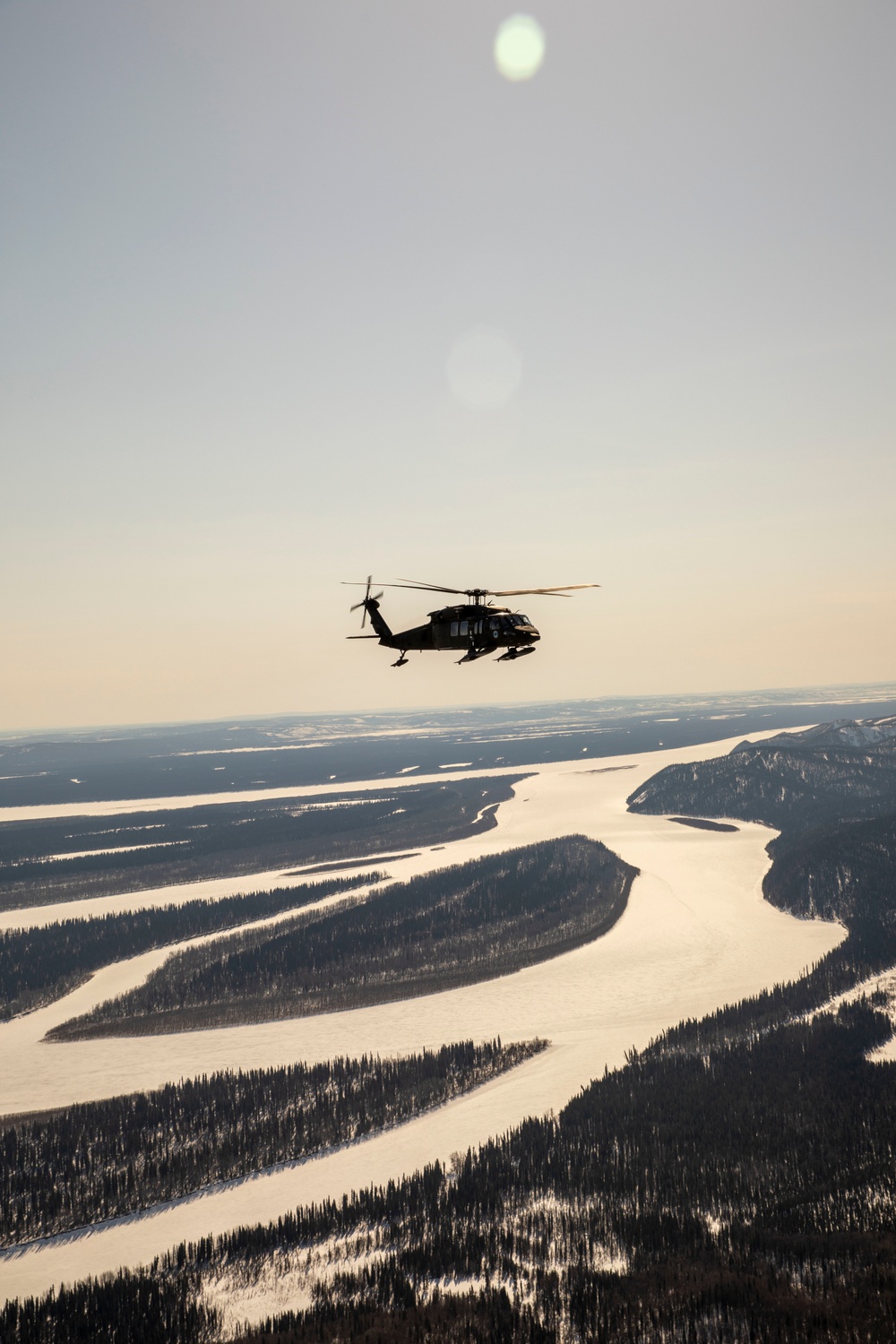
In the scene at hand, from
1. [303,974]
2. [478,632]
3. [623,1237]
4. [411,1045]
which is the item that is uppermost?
[478,632]

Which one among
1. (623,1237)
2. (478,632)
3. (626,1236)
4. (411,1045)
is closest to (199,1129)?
(411,1045)

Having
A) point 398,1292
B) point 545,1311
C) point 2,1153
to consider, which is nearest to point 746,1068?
point 545,1311

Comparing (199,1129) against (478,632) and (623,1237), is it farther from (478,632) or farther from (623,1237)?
(478,632)

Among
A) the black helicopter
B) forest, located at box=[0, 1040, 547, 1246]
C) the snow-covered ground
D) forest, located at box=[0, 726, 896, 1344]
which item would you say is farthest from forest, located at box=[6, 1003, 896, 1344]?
the black helicopter

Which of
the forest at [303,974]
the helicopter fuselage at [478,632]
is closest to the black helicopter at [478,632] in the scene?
the helicopter fuselage at [478,632]

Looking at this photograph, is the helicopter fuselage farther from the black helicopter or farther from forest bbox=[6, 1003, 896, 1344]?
forest bbox=[6, 1003, 896, 1344]

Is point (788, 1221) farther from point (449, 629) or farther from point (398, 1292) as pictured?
point (449, 629)

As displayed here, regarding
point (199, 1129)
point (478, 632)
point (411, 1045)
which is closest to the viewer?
point (478, 632)
